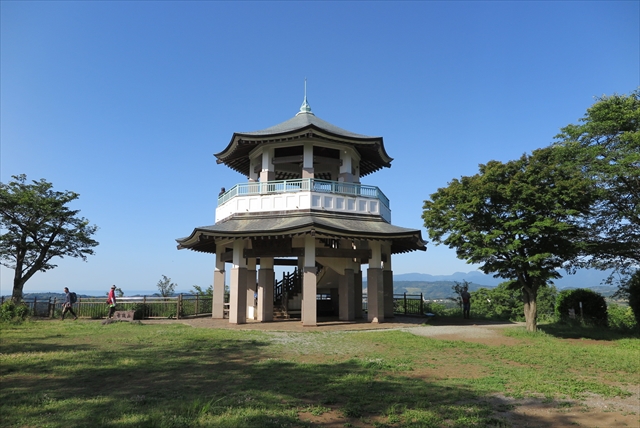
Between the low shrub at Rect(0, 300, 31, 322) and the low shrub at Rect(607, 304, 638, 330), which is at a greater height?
the low shrub at Rect(0, 300, 31, 322)

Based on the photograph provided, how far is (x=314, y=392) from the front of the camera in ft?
23.3

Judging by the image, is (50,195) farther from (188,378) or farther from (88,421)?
(88,421)

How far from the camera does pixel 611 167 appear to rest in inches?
535

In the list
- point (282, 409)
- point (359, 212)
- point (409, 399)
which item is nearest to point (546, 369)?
point (409, 399)

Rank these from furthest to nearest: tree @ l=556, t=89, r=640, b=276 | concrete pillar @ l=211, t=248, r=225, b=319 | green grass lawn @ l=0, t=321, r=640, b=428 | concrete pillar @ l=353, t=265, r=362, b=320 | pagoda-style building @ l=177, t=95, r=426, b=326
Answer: concrete pillar @ l=353, t=265, r=362, b=320 < concrete pillar @ l=211, t=248, r=225, b=319 < pagoda-style building @ l=177, t=95, r=426, b=326 < tree @ l=556, t=89, r=640, b=276 < green grass lawn @ l=0, t=321, r=640, b=428

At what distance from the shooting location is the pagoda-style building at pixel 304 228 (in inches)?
661

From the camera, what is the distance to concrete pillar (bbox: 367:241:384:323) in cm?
1805

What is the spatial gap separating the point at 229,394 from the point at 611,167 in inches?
545

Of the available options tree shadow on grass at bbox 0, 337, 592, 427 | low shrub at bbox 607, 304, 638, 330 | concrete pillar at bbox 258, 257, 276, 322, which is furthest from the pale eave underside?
low shrub at bbox 607, 304, 638, 330

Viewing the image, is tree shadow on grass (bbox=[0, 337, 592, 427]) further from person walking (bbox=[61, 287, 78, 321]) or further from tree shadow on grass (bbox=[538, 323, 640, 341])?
person walking (bbox=[61, 287, 78, 321])

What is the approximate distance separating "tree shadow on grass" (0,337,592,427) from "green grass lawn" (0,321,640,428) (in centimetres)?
2

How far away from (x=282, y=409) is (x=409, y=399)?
2.12m

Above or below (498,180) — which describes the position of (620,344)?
below

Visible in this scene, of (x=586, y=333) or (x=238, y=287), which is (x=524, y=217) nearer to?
(x=586, y=333)
